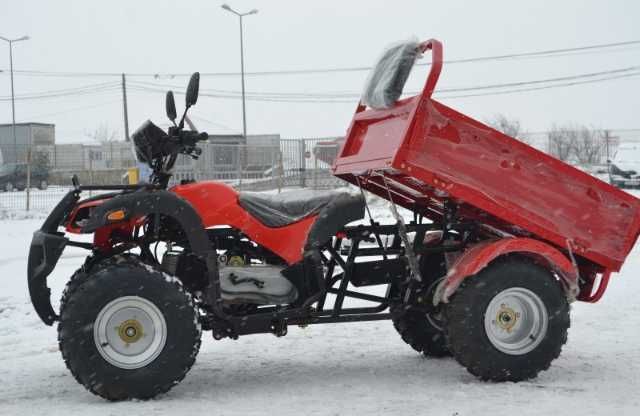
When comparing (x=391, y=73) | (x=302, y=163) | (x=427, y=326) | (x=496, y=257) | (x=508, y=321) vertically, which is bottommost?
(x=427, y=326)

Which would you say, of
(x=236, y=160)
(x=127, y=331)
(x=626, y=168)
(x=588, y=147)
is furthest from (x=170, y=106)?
(x=588, y=147)

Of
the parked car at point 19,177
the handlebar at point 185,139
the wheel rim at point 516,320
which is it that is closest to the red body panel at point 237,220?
the handlebar at point 185,139

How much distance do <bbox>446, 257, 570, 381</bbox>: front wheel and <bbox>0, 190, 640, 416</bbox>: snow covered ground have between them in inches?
6.0

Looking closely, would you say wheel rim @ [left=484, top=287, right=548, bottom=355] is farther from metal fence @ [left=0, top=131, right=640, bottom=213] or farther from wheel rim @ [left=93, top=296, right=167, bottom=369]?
metal fence @ [left=0, top=131, right=640, bottom=213]

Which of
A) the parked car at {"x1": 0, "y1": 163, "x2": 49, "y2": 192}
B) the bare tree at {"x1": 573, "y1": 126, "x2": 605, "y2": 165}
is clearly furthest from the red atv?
the bare tree at {"x1": 573, "y1": 126, "x2": 605, "y2": 165}

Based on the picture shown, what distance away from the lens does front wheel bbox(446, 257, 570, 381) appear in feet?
18.1

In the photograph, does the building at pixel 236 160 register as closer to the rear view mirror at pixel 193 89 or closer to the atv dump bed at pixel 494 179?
the rear view mirror at pixel 193 89

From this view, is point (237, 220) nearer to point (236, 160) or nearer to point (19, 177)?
point (236, 160)

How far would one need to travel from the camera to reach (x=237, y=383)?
224 inches

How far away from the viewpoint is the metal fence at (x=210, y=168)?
22750mm

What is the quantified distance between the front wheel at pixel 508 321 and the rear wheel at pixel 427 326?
1.86 ft

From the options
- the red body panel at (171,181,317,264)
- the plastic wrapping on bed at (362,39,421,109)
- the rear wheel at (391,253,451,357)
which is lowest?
the rear wheel at (391,253,451,357)

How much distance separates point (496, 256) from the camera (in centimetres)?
556

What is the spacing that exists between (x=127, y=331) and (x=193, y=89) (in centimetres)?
169
